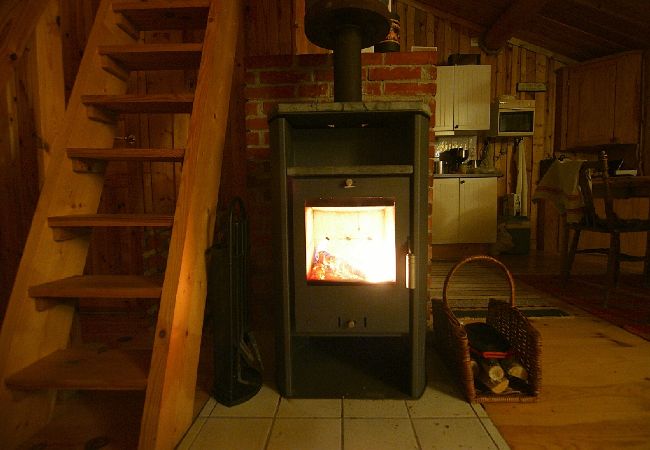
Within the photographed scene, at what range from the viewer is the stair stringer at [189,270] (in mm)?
999

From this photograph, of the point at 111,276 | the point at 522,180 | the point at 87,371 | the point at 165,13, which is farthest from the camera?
the point at 522,180

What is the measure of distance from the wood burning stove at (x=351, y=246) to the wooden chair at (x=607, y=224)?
1787 millimetres

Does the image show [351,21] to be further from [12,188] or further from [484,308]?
[12,188]

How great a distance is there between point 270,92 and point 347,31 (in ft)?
1.97

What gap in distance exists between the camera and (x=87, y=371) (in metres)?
1.10

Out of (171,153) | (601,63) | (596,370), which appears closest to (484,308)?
(596,370)

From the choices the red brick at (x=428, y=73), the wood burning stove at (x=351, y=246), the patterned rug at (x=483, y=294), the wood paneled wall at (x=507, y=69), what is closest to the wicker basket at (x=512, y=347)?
the wood burning stove at (x=351, y=246)

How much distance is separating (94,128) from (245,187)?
0.73 metres

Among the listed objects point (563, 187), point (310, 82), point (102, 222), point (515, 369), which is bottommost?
point (515, 369)

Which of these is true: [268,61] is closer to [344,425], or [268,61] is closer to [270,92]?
[270,92]

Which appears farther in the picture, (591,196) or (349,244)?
(591,196)

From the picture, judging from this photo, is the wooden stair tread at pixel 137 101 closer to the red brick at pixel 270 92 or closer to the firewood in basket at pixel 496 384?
the red brick at pixel 270 92

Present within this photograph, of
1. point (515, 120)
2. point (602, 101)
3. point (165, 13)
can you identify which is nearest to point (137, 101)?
point (165, 13)

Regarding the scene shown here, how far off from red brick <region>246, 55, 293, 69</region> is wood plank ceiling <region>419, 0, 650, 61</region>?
3115 millimetres
